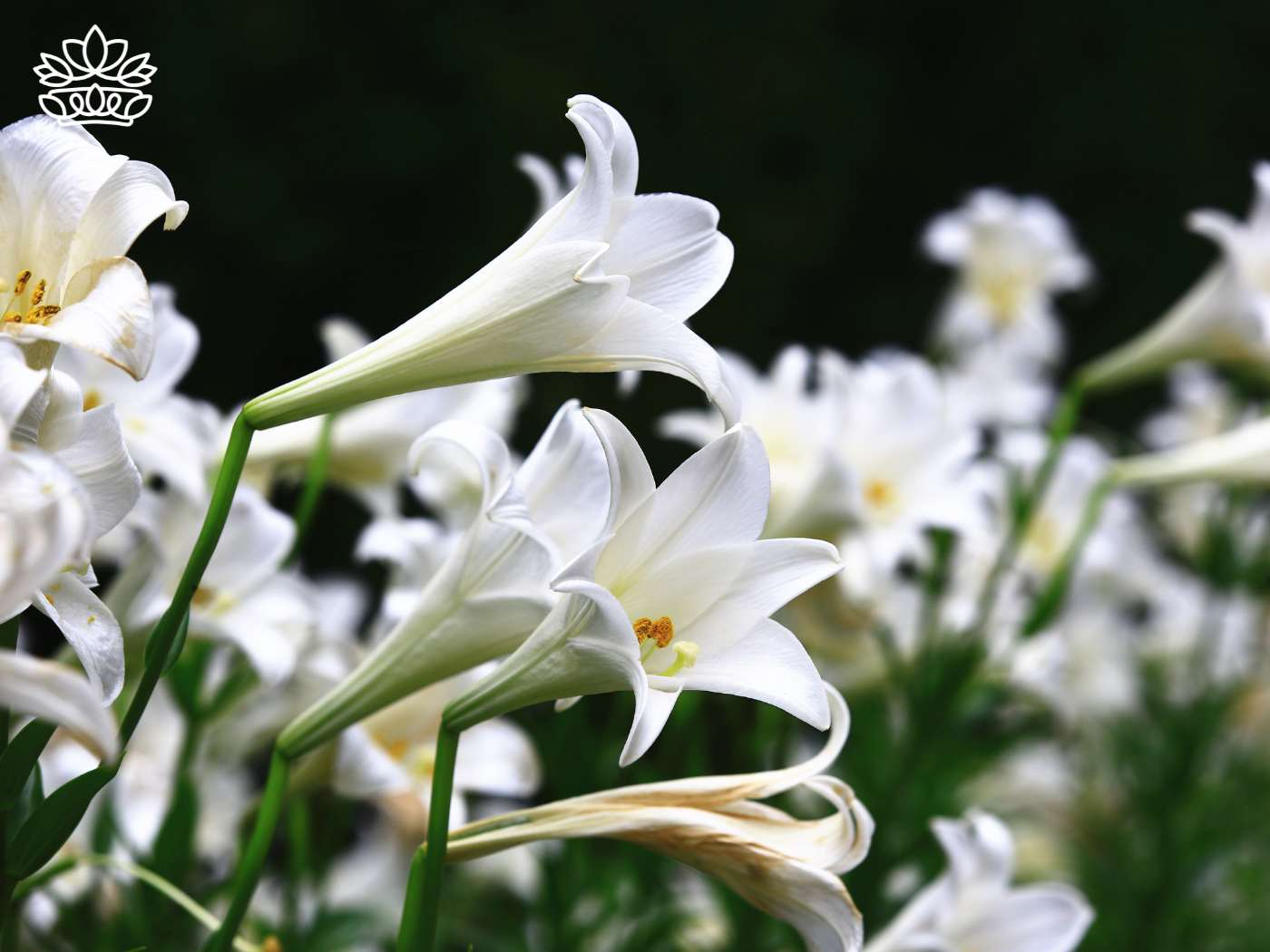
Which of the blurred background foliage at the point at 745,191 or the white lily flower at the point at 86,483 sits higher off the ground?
the white lily flower at the point at 86,483

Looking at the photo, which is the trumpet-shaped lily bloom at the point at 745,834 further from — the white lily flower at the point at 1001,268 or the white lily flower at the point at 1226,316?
the white lily flower at the point at 1001,268

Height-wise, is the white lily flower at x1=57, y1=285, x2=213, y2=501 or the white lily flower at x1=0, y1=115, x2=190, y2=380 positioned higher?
the white lily flower at x1=0, y1=115, x2=190, y2=380

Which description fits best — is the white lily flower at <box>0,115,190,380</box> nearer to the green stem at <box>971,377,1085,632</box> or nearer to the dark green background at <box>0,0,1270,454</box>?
the green stem at <box>971,377,1085,632</box>

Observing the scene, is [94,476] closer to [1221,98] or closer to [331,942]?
[331,942]

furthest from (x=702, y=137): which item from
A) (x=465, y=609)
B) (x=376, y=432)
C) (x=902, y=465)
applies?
(x=465, y=609)

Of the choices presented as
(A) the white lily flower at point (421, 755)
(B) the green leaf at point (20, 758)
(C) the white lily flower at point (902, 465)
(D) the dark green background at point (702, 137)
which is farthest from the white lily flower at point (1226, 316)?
(D) the dark green background at point (702, 137)

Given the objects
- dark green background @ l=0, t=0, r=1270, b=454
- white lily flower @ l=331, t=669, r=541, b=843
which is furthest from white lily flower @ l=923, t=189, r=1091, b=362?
white lily flower @ l=331, t=669, r=541, b=843

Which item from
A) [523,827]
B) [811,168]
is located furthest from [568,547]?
[811,168]
